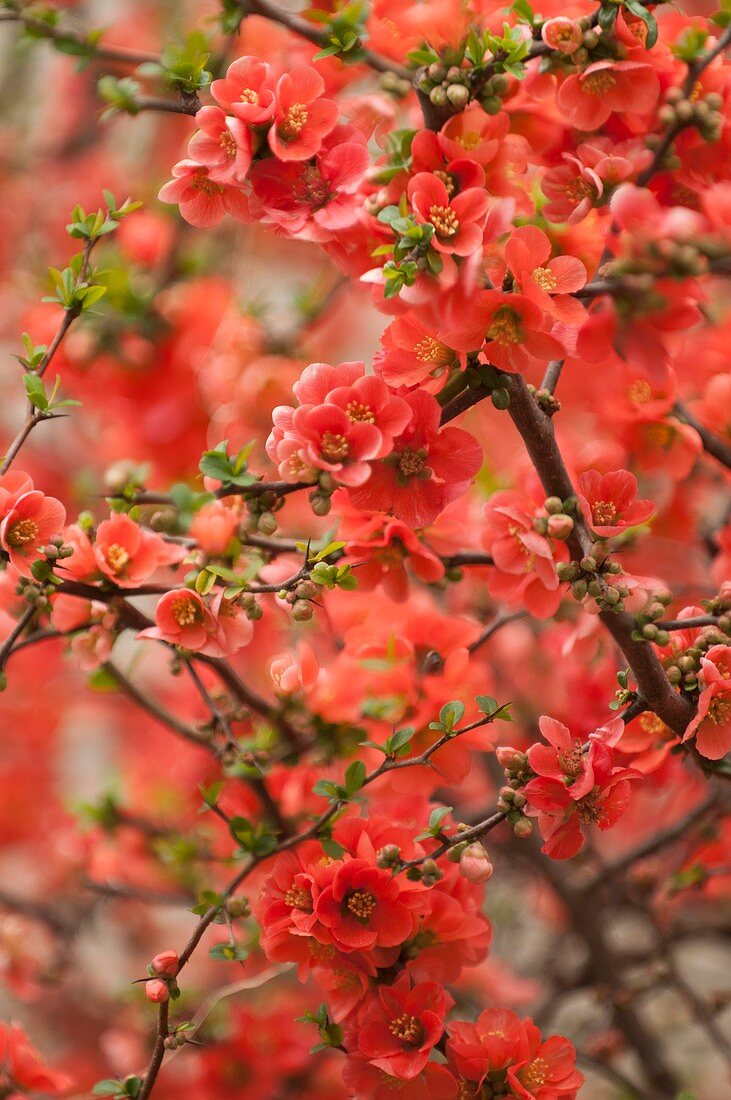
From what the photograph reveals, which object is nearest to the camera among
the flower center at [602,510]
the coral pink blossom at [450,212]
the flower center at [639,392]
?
the coral pink blossom at [450,212]

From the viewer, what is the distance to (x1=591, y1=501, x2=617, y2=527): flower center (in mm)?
583

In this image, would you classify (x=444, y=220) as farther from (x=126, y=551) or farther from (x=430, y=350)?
(x=126, y=551)

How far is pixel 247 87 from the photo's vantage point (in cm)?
55

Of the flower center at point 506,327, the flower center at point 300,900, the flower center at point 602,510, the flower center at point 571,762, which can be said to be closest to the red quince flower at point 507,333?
the flower center at point 506,327

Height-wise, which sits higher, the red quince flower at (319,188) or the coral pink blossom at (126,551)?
the red quince flower at (319,188)

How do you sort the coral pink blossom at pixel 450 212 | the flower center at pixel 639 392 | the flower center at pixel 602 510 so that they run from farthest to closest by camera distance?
1. the flower center at pixel 639 392
2. the flower center at pixel 602 510
3. the coral pink blossom at pixel 450 212

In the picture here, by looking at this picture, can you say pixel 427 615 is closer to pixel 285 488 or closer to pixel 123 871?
pixel 285 488

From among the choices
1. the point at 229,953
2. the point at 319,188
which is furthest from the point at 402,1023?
the point at 319,188

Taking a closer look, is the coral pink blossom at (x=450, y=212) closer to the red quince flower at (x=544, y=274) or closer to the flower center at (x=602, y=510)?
the red quince flower at (x=544, y=274)

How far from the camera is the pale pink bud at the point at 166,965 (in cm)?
58

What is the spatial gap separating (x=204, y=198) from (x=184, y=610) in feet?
0.79

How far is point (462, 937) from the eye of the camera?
0.60 m

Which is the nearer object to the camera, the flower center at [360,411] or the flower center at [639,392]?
the flower center at [360,411]

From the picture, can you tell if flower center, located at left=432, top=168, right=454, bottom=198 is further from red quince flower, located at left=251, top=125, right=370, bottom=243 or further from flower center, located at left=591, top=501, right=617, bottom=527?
flower center, located at left=591, top=501, right=617, bottom=527
